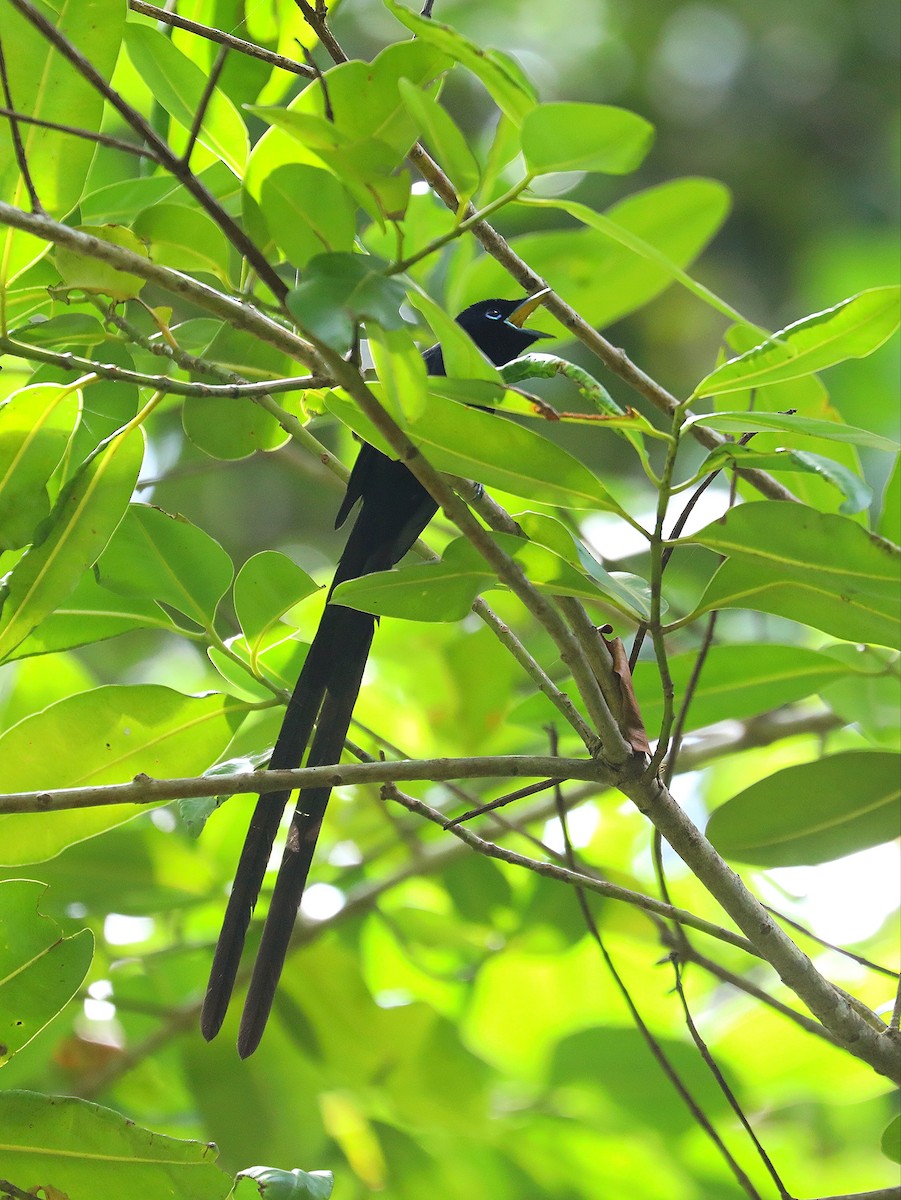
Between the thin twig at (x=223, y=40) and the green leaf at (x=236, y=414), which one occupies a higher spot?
the thin twig at (x=223, y=40)

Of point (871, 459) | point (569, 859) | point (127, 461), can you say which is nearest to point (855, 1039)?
point (569, 859)

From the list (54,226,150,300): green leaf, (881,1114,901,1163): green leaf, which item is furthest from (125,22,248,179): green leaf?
(881,1114,901,1163): green leaf

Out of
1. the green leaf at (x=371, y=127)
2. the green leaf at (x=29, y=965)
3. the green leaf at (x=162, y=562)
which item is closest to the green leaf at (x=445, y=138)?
the green leaf at (x=371, y=127)

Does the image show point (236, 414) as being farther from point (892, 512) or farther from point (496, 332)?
point (496, 332)

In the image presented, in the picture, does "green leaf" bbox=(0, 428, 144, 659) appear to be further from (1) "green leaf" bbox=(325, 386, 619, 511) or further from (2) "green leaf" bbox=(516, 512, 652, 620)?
(2) "green leaf" bbox=(516, 512, 652, 620)

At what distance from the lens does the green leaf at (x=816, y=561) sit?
1.01 metres

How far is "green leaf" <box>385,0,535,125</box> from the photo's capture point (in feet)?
2.60

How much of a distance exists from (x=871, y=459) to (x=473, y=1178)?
2406 millimetres

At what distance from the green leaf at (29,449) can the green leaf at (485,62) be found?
0.51m

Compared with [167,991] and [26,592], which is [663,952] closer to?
[167,991]

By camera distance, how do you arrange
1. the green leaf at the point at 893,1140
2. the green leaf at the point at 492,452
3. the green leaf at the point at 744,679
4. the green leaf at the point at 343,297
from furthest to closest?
1. the green leaf at the point at 744,679
2. the green leaf at the point at 893,1140
3. the green leaf at the point at 492,452
4. the green leaf at the point at 343,297

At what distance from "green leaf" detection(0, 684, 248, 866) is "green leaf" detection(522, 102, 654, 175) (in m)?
0.75

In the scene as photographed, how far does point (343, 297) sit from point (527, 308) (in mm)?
1008

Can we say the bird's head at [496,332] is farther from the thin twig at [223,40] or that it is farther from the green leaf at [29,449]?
→ the green leaf at [29,449]
